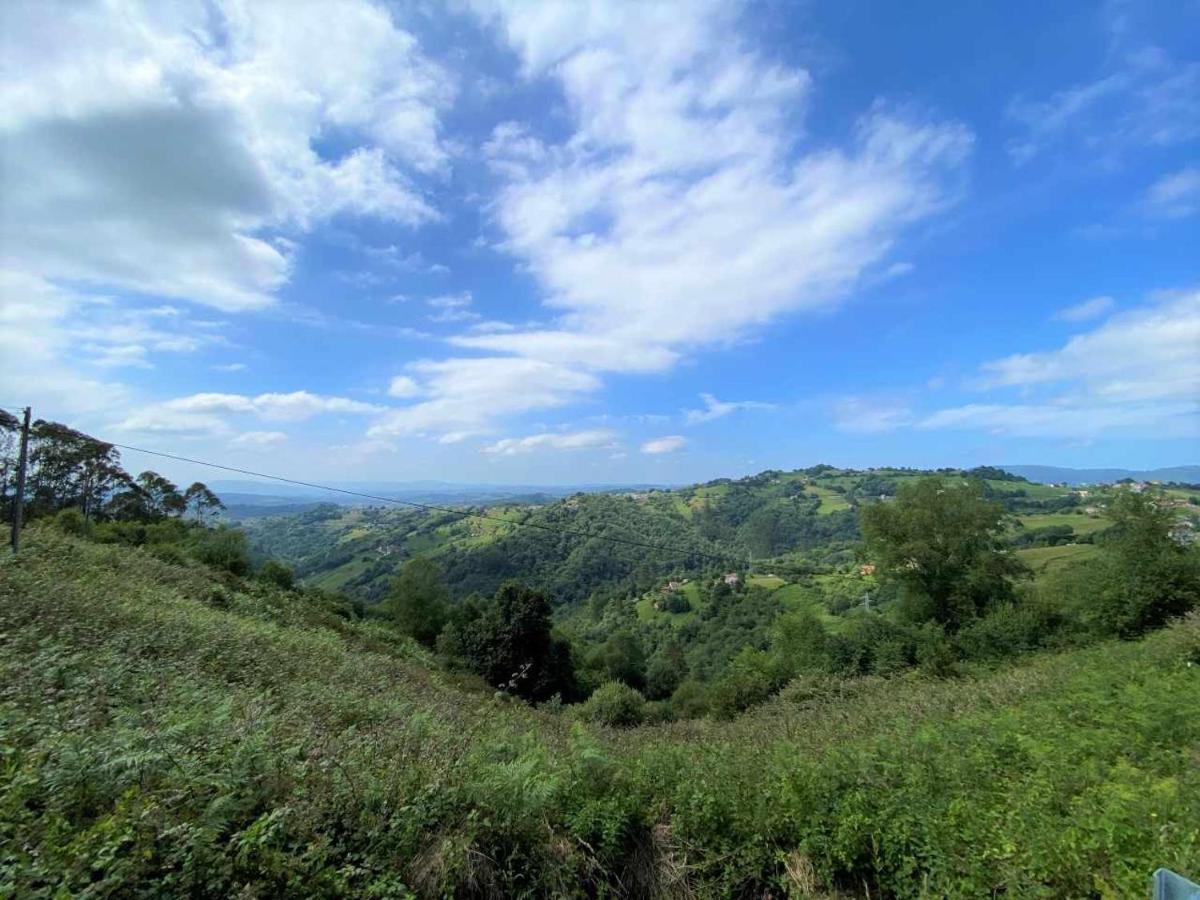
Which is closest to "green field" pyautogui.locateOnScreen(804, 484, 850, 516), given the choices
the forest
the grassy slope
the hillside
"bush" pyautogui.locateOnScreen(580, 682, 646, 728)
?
the hillside

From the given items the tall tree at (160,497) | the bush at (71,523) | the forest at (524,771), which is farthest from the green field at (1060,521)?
the tall tree at (160,497)

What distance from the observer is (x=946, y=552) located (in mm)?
25266

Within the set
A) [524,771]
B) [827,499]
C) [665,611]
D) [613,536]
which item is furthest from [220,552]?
[827,499]

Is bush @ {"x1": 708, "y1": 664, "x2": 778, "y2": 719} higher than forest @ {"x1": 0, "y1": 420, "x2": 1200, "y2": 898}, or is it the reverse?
forest @ {"x1": 0, "y1": 420, "x2": 1200, "y2": 898}

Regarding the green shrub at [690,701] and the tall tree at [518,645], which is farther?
the tall tree at [518,645]

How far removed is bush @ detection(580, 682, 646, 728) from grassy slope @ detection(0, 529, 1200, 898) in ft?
56.1

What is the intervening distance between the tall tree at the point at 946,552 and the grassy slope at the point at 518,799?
19716 millimetres

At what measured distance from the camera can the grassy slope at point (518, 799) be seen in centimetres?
327

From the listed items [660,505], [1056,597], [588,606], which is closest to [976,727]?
[1056,597]

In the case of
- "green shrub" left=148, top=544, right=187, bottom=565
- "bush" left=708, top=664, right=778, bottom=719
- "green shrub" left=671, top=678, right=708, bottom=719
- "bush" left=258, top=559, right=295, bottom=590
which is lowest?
"green shrub" left=671, top=678, right=708, bottom=719

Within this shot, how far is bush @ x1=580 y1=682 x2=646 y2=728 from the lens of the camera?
22828mm

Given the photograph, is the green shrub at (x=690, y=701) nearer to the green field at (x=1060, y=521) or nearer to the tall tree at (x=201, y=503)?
the tall tree at (x=201, y=503)

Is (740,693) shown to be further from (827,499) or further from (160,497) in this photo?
(827,499)

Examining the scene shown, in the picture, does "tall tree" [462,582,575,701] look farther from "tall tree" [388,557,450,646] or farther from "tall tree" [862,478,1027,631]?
"tall tree" [862,478,1027,631]
